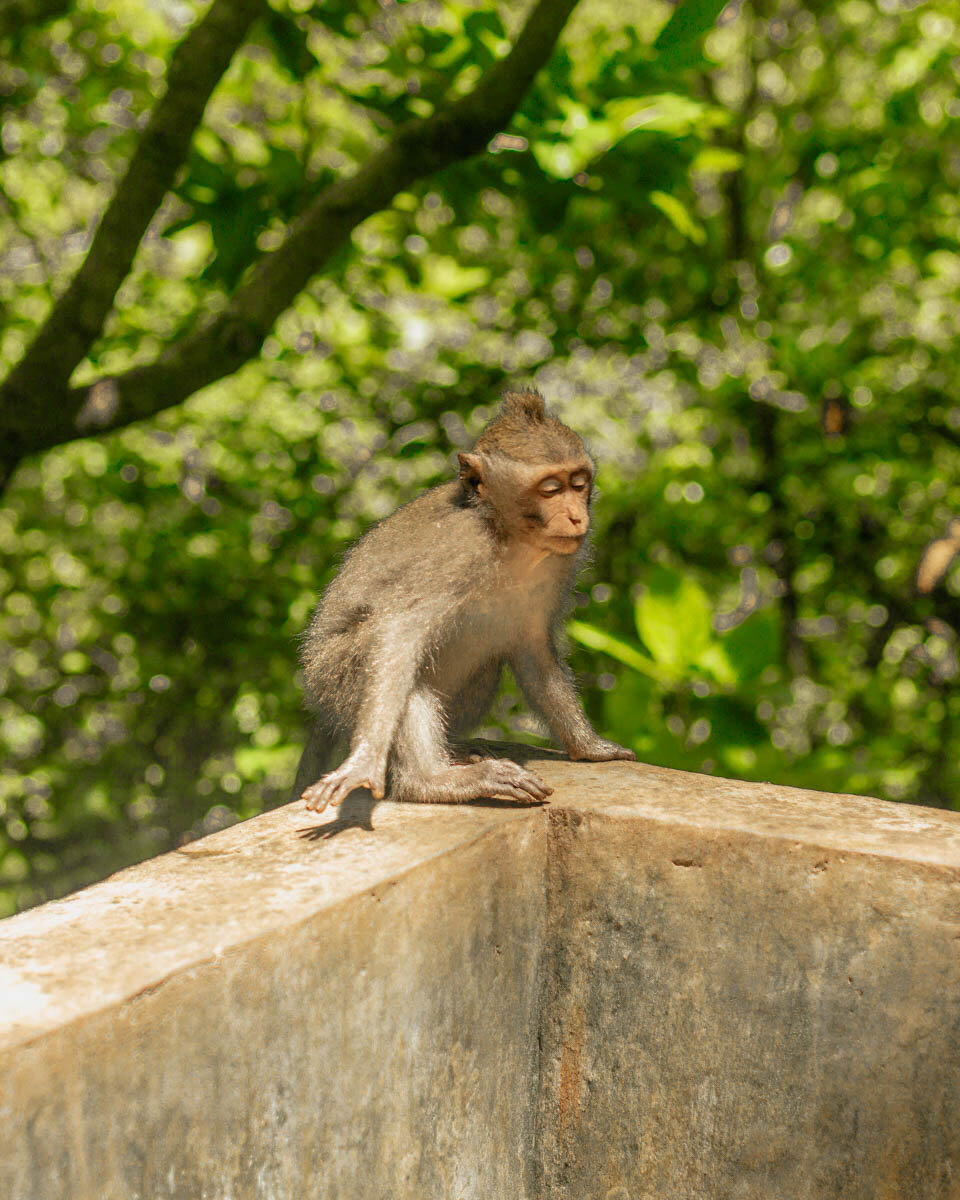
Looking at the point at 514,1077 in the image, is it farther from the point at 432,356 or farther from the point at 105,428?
the point at 432,356

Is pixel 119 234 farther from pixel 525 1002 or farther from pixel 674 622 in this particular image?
pixel 525 1002

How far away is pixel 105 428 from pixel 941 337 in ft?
9.99

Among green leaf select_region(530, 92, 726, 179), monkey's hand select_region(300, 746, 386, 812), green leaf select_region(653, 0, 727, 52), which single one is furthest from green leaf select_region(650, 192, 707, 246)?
monkey's hand select_region(300, 746, 386, 812)

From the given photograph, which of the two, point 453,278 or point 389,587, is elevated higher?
point 453,278

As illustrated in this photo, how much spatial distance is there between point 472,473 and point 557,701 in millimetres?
669

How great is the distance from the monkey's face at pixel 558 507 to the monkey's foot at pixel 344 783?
2.33 feet

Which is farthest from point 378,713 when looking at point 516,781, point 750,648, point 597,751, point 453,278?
point 453,278

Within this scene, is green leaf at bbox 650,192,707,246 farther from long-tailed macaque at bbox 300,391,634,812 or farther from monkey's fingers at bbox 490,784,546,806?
monkey's fingers at bbox 490,784,546,806

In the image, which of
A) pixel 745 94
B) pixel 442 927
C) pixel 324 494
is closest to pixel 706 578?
→ pixel 324 494

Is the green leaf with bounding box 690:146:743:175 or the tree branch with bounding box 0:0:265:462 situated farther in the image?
the green leaf with bounding box 690:146:743:175

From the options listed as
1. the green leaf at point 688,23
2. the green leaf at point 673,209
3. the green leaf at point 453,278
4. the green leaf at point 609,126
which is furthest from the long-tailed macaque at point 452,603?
the green leaf at point 453,278

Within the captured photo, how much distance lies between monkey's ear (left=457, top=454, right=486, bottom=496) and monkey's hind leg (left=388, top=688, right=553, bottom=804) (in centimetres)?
51

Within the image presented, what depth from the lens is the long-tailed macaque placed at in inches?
93.7

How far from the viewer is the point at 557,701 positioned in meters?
2.87
